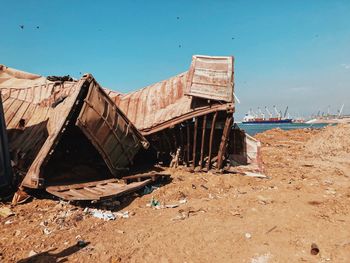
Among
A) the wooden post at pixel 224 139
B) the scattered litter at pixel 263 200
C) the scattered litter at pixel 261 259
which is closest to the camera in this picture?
the scattered litter at pixel 261 259

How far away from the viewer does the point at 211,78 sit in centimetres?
934

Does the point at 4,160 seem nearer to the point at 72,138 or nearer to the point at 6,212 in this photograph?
the point at 6,212

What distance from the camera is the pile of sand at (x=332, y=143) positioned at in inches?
614

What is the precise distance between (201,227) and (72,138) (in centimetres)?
508

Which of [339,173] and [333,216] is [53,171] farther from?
[339,173]

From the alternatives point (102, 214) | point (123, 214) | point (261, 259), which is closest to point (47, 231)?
point (102, 214)

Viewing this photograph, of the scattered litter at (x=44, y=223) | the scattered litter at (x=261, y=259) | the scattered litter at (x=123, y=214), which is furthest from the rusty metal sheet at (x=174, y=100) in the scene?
the scattered litter at (x=261, y=259)

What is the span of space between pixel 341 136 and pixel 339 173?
8870 millimetres

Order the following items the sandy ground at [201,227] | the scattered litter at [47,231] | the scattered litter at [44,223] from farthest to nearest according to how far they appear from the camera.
→ the scattered litter at [44,223] → the scattered litter at [47,231] → the sandy ground at [201,227]

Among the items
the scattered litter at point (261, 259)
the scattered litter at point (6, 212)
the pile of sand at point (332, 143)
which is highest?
the pile of sand at point (332, 143)

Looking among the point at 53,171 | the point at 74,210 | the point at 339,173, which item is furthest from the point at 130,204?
the point at 339,173

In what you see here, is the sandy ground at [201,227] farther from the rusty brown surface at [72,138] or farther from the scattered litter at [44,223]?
the rusty brown surface at [72,138]

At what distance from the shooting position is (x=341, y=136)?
17953mm

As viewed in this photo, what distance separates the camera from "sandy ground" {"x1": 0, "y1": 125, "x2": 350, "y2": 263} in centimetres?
465
